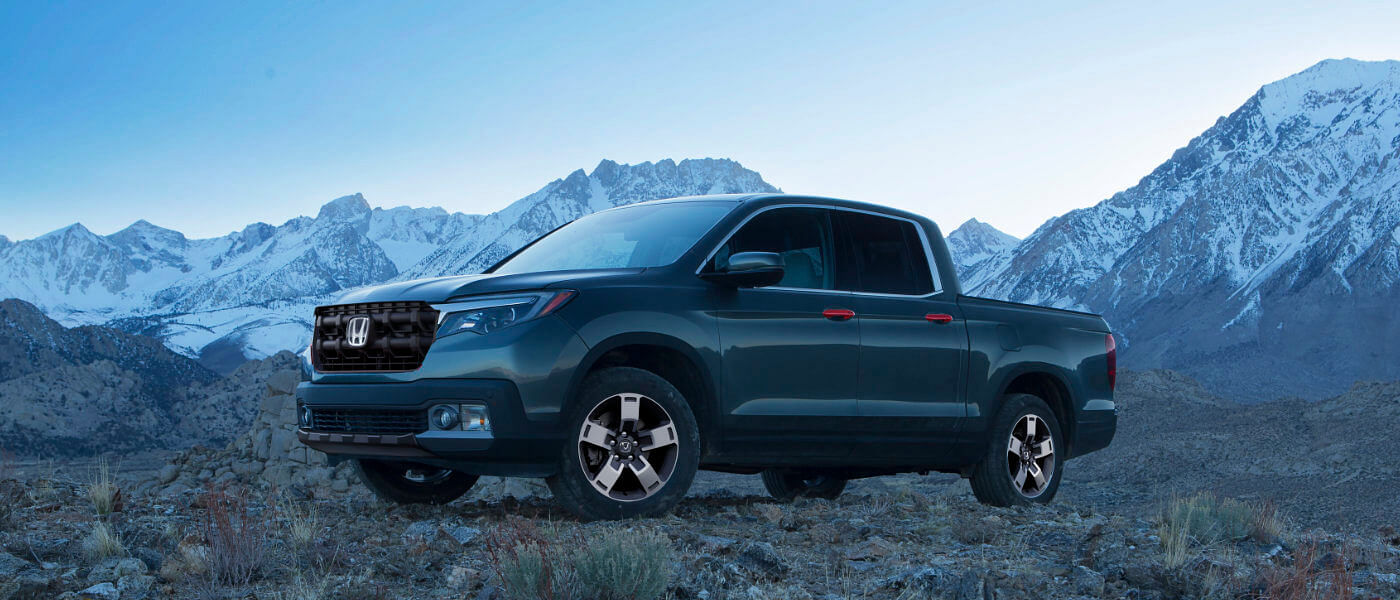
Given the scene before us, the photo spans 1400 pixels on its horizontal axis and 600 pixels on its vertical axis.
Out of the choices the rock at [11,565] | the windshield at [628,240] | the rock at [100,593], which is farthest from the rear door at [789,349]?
the rock at [11,565]

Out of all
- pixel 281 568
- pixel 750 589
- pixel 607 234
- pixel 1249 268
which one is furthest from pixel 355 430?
pixel 1249 268

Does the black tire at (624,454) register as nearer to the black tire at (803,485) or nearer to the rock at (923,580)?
the rock at (923,580)

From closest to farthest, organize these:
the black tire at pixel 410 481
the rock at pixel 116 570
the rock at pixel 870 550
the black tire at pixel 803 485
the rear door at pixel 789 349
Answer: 1. the rock at pixel 116 570
2. the rock at pixel 870 550
3. the rear door at pixel 789 349
4. the black tire at pixel 410 481
5. the black tire at pixel 803 485

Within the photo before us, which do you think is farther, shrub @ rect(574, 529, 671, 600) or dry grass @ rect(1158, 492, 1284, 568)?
dry grass @ rect(1158, 492, 1284, 568)

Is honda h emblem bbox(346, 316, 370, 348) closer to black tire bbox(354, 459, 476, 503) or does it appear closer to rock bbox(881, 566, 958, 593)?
black tire bbox(354, 459, 476, 503)

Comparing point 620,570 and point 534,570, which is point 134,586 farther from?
point 620,570

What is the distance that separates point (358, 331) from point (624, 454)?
1483 mm

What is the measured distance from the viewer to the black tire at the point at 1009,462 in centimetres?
816

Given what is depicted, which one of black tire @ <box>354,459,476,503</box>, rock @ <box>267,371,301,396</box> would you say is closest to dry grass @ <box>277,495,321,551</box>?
black tire @ <box>354,459,476,503</box>

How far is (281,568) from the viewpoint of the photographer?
5.23 meters

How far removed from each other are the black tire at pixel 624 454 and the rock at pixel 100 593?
2.06m

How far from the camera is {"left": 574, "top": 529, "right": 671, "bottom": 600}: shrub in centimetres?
451

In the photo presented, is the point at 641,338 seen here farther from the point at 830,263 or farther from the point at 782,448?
the point at 830,263

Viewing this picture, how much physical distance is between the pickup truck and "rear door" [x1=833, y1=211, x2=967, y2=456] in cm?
1
